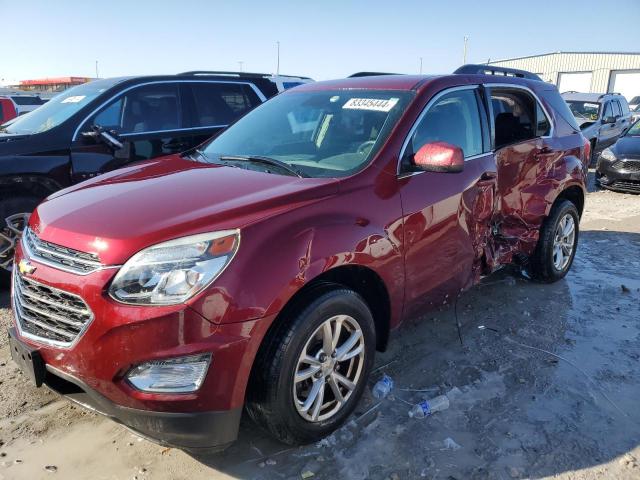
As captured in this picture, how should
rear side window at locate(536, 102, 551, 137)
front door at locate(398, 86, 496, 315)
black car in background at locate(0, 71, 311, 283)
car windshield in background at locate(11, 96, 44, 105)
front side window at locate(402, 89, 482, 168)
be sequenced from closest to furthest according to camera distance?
front door at locate(398, 86, 496, 315), front side window at locate(402, 89, 482, 168), black car in background at locate(0, 71, 311, 283), rear side window at locate(536, 102, 551, 137), car windshield in background at locate(11, 96, 44, 105)

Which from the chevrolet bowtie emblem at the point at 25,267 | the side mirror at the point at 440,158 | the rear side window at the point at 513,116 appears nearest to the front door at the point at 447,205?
the side mirror at the point at 440,158

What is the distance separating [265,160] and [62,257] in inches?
50.5

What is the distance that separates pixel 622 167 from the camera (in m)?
9.75

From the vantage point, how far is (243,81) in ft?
20.6

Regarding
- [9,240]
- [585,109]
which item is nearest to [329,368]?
[9,240]

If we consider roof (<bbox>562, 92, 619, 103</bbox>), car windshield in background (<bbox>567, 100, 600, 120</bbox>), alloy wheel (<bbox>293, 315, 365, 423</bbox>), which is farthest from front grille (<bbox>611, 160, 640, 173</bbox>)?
alloy wheel (<bbox>293, 315, 365, 423</bbox>)

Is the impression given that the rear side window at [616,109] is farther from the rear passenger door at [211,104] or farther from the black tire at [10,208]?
the black tire at [10,208]

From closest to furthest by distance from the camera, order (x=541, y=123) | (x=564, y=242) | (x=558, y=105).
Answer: (x=541, y=123)
(x=558, y=105)
(x=564, y=242)

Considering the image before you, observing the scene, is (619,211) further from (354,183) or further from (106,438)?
(106,438)

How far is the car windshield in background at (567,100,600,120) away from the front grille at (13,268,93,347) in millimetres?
12877

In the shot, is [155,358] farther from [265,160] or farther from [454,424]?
[454,424]

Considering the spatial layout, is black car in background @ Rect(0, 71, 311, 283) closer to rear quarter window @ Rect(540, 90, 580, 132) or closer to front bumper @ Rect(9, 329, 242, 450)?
front bumper @ Rect(9, 329, 242, 450)

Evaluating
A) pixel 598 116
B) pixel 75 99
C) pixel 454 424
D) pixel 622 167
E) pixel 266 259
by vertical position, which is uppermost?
pixel 75 99

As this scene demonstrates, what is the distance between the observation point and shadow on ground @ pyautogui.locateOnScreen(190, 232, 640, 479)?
2.55 meters
